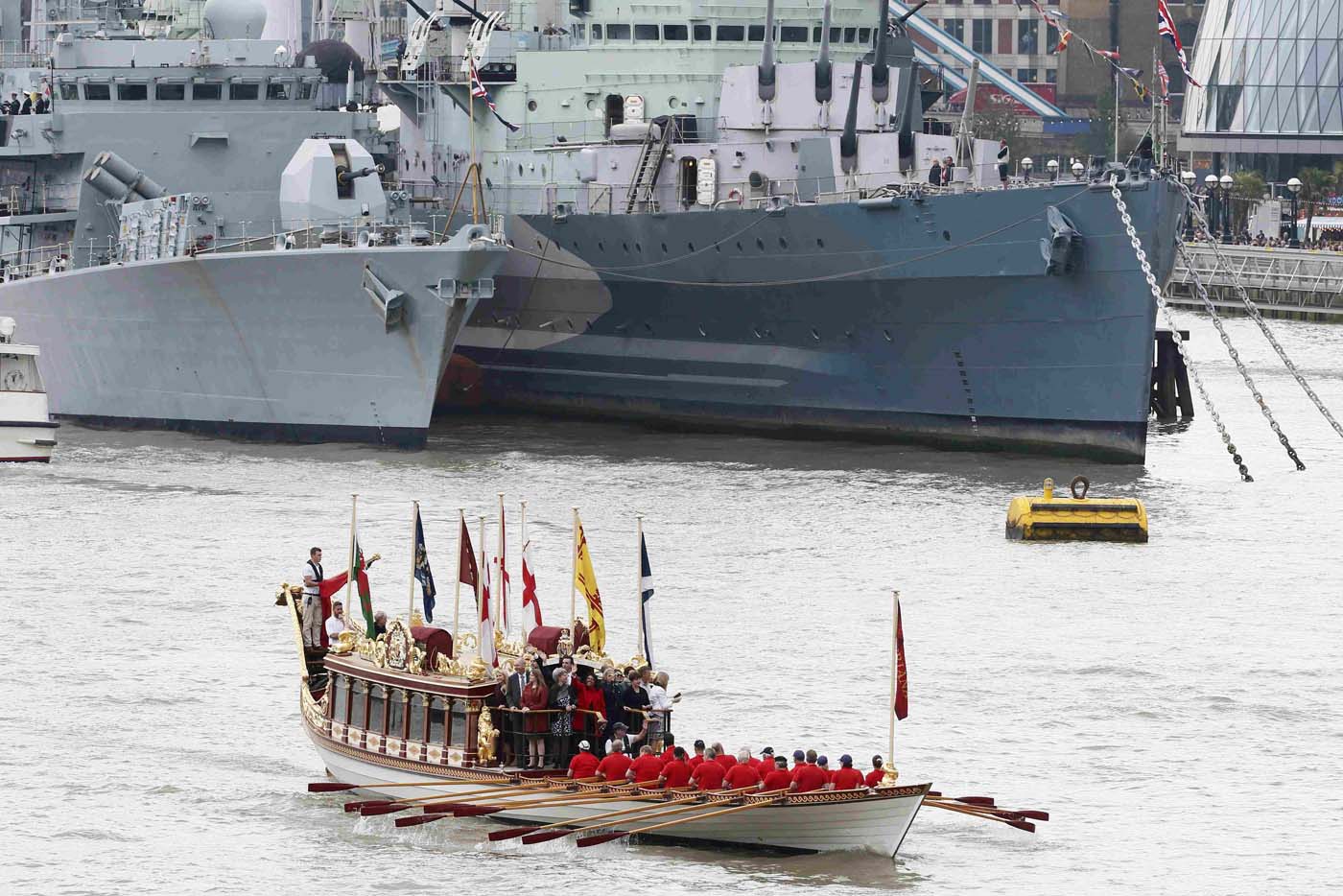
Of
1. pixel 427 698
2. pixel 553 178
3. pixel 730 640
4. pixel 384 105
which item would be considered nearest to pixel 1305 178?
pixel 384 105

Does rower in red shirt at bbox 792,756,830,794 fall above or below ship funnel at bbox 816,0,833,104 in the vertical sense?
below

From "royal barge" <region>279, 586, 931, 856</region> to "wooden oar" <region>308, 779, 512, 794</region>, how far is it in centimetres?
1

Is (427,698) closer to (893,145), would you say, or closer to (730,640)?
(730,640)

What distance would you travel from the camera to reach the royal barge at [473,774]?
22.7m

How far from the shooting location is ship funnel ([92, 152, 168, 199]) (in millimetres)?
51719

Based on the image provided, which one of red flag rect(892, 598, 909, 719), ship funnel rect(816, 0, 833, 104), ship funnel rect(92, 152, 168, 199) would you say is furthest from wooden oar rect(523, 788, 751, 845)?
ship funnel rect(92, 152, 168, 199)

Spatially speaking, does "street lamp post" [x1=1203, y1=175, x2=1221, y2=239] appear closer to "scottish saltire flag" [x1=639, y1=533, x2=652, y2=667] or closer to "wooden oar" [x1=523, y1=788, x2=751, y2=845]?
"scottish saltire flag" [x1=639, y1=533, x2=652, y2=667]

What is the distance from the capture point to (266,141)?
174 feet

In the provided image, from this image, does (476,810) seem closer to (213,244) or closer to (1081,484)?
(1081,484)

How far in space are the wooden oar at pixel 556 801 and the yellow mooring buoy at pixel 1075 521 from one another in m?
15.6

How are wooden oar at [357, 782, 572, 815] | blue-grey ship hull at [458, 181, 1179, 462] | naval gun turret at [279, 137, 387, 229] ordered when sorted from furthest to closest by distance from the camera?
naval gun turret at [279, 137, 387, 229] → blue-grey ship hull at [458, 181, 1179, 462] → wooden oar at [357, 782, 572, 815]

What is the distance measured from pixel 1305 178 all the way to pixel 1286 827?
82.0 m

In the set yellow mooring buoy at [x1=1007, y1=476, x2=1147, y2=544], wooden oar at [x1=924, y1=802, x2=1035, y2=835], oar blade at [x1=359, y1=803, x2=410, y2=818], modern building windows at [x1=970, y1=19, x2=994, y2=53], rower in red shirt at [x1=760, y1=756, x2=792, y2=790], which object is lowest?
oar blade at [x1=359, y1=803, x2=410, y2=818]

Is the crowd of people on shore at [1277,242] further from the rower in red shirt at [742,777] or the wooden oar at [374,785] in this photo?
the rower in red shirt at [742,777]
